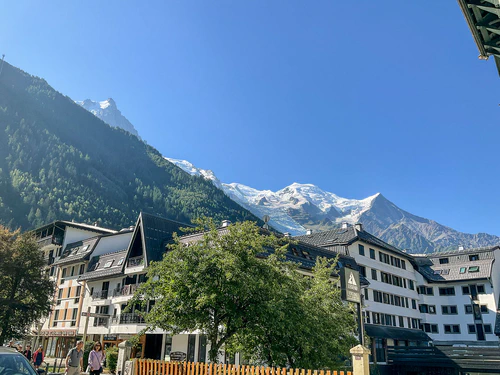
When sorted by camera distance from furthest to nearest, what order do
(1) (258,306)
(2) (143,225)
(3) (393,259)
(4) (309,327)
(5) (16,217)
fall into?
(5) (16,217) → (3) (393,259) → (2) (143,225) → (4) (309,327) → (1) (258,306)

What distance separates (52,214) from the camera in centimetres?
12375

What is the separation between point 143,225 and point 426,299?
144 ft

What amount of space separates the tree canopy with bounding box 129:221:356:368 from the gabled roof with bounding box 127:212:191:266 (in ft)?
71.9

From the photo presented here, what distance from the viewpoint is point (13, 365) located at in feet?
29.3

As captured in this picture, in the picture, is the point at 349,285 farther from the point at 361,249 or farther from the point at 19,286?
the point at 361,249

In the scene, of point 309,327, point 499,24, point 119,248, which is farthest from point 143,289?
point 119,248

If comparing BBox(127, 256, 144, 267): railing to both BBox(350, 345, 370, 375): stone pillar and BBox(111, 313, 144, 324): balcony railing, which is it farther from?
BBox(350, 345, 370, 375): stone pillar

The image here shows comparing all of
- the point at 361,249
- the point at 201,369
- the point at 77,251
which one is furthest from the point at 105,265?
the point at 201,369

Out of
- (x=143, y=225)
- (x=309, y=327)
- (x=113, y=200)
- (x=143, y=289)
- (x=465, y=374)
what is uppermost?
(x=113, y=200)

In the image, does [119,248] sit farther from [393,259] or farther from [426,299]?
[426,299]

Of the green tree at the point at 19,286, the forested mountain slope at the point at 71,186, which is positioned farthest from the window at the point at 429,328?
the forested mountain slope at the point at 71,186

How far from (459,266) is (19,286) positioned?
57.2 metres

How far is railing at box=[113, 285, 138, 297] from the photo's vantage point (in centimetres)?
4108

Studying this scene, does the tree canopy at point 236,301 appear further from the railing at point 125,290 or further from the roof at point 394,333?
the roof at point 394,333
